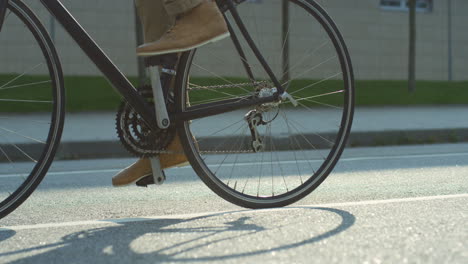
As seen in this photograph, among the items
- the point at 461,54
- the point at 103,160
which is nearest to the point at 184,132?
the point at 103,160

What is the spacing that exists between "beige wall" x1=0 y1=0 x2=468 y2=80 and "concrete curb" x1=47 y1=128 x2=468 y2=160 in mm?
11774

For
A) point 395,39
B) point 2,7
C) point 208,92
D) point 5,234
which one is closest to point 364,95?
point 395,39

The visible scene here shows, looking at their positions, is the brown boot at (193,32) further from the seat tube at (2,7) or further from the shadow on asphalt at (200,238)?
the shadow on asphalt at (200,238)

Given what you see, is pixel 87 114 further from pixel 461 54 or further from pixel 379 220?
pixel 461 54

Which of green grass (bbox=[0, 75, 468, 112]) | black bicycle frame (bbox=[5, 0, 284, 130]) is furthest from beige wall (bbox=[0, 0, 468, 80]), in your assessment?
black bicycle frame (bbox=[5, 0, 284, 130])

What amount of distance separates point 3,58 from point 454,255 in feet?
60.1

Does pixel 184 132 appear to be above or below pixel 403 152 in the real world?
above

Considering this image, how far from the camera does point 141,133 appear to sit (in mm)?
3066

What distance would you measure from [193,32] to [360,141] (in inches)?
212

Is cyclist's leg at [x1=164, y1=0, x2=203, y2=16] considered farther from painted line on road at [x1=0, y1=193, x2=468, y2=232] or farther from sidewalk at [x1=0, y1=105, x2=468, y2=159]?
sidewalk at [x1=0, y1=105, x2=468, y2=159]

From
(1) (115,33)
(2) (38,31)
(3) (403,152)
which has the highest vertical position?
(1) (115,33)

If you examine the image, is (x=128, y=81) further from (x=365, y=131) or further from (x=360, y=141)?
(x=365, y=131)

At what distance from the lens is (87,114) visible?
11.1 meters

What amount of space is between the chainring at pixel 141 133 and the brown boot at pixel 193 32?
0.27 metres
